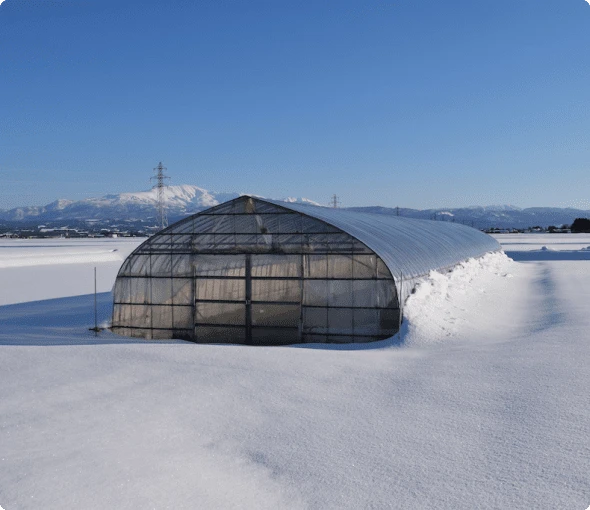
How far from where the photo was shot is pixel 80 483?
7.32 m

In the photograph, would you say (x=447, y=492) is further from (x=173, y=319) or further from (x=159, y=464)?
(x=173, y=319)

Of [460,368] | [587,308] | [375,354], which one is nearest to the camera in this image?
[460,368]

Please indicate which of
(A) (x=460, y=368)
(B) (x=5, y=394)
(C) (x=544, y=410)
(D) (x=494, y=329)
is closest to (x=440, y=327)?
(D) (x=494, y=329)

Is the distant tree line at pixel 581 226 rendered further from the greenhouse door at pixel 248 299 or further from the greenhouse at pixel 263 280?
the greenhouse door at pixel 248 299

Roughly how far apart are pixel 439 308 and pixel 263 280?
16.5ft

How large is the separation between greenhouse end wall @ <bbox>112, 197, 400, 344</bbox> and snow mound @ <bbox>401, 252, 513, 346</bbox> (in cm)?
67

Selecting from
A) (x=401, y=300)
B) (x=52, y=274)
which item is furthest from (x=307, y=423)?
(x=52, y=274)

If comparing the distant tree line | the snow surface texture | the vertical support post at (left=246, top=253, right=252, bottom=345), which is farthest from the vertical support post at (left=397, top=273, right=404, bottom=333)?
the distant tree line

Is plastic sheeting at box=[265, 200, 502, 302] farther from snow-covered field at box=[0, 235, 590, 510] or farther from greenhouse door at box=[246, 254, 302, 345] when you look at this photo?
greenhouse door at box=[246, 254, 302, 345]

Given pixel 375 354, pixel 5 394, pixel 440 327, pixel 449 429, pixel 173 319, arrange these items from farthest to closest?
pixel 173 319
pixel 440 327
pixel 375 354
pixel 5 394
pixel 449 429

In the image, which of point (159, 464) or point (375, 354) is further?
point (375, 354)

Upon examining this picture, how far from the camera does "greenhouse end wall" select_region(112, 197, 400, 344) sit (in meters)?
16.4

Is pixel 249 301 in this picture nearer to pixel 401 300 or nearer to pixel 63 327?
pixel 401 300

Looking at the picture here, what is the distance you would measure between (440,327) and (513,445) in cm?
776
